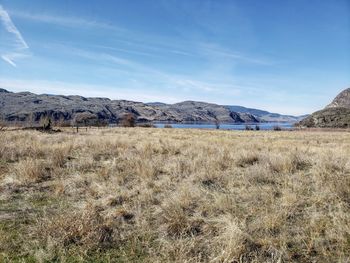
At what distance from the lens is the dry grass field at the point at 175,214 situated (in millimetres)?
4605

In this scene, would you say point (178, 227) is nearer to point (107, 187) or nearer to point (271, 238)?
point (271, 238)

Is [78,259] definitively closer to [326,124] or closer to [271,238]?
[271,238]

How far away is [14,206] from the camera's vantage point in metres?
6.68

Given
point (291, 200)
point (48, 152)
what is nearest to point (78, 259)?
point (291, 200)

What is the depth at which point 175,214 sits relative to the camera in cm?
563

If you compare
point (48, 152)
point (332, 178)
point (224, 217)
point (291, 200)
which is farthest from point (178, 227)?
point (48, 152)

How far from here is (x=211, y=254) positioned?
14.6 ft

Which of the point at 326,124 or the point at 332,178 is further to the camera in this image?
the point at 326,124

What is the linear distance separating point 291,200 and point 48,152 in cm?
963

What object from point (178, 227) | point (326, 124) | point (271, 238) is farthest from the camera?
point (326, 124)

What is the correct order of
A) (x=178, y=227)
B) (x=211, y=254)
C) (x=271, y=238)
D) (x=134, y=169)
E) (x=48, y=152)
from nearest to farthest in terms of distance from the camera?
(x=211, y=254)
(x=271, y=238)
(x=178, y=227)
(x=134, y=169)
(x=48, y=152)

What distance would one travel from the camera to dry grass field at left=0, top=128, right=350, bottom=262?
4605 mm

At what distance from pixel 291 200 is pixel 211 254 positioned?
2644 mm

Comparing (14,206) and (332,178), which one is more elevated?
(332,178)
